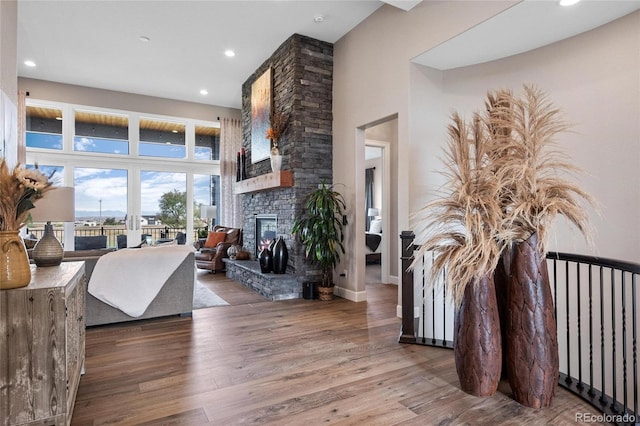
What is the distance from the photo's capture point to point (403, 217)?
12.4 feet

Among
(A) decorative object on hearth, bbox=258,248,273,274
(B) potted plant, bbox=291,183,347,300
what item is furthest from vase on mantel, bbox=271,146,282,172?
(A) decorative object on hearth, bbox=258,248,273,274

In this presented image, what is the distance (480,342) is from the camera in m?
2.16

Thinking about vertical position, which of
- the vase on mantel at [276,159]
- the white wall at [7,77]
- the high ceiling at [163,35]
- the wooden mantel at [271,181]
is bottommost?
the wooden mantel at [271,181]

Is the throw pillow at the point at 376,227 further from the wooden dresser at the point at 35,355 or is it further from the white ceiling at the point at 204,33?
the wooden dresser at the point at 35,355

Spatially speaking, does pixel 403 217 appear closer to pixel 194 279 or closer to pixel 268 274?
pixel 268 274

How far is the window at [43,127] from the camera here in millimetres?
6505

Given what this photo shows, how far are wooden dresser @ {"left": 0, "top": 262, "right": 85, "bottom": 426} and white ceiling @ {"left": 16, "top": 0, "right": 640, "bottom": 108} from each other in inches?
145

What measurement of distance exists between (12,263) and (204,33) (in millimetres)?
4142

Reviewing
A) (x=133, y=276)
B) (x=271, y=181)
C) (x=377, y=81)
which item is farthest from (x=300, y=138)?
(x=133, y=276)

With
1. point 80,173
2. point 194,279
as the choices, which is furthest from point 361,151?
point 80,173

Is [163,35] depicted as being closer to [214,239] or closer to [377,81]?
[377,81]

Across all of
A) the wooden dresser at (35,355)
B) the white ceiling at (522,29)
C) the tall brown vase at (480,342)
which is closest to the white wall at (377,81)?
the white ceiling at (522,29)

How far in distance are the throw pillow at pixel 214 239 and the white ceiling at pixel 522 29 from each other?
5027 mm

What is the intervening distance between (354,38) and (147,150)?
514 centimetres
